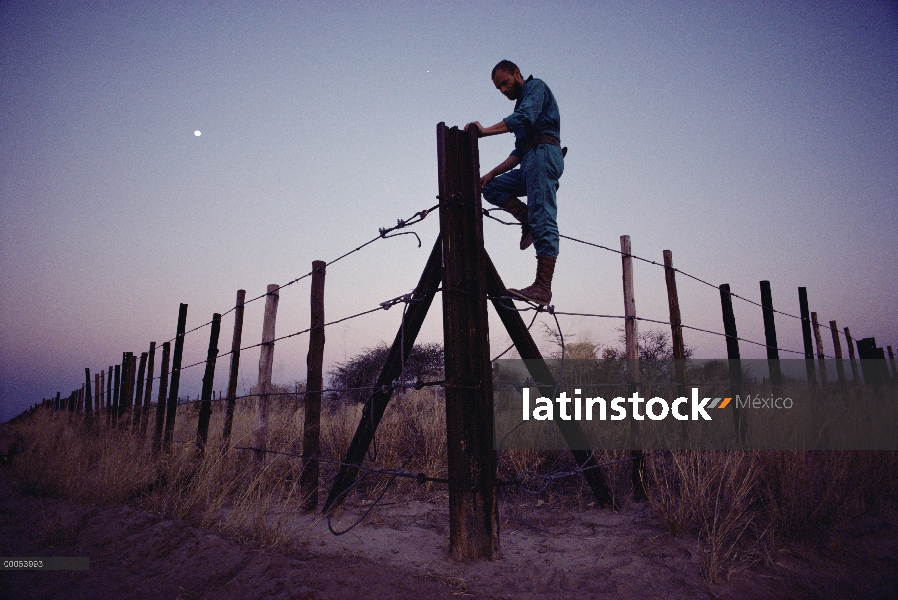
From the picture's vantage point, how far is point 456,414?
2355mm

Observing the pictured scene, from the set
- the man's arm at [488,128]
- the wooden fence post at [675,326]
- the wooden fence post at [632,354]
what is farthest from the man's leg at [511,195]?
the wooden fence post at [675,326]

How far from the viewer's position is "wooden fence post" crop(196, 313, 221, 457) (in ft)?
17.7

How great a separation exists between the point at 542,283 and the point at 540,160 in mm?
887

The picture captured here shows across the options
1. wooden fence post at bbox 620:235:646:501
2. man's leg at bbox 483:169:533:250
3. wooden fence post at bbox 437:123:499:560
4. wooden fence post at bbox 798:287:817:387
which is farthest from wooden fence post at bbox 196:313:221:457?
wooden fence post at bbox 798:287:817:387

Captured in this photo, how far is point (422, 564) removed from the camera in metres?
2.37

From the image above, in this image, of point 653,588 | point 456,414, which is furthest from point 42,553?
point 653,588

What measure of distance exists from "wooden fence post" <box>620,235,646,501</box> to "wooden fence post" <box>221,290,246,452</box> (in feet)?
14.2

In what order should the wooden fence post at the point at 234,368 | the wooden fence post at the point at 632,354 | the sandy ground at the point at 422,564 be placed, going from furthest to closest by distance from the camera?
1. the wooden fence post at the point at 234,368
2. the wooden fence post at the point at 632,354
3. the sandy ground at the point at 422,564

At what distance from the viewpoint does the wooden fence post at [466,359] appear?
229 cm

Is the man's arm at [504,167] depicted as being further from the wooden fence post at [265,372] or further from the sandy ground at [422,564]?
the wooden fence post at [265,372]

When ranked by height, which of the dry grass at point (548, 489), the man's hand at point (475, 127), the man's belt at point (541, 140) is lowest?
the dry grass at point (548, 489)

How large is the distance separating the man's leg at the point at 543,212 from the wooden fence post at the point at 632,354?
107 cm

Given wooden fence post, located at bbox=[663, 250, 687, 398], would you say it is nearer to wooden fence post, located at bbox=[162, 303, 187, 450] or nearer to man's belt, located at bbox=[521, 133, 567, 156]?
man's belt, located at bbox=[521, 133, 567, 156]

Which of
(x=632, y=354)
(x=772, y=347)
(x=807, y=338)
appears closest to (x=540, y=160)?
(x=632, y=354)
